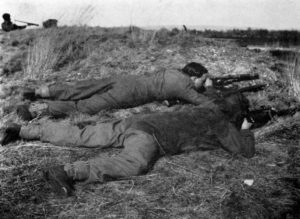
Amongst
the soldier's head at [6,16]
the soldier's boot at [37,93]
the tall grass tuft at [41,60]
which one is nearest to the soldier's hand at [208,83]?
the soldier's boot at [37,93]

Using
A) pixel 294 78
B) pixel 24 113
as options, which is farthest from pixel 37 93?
pixel 294 78

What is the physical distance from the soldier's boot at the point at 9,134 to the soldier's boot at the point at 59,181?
129 centimetres

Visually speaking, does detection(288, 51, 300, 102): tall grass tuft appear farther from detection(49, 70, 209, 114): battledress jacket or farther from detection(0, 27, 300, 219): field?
detection(49, 70, 209, 114): battledress jacket

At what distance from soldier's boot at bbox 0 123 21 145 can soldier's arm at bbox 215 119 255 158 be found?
235 cm

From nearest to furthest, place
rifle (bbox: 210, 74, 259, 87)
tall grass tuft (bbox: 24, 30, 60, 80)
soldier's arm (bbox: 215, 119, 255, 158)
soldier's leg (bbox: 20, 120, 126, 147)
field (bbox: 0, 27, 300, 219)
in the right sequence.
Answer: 1. field (bbox: 0, 27, 300, 219)
2. soldier's leg (bbox: 20, 120, 126, 147)
3. soldier's arm (bbox: 215, 119, 255, 158)
4. rifle (bbox: 210, 74, 259, 87)
5. tall grass tuft (bbox: 24, 30, 60, 80)

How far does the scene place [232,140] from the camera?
4.07m

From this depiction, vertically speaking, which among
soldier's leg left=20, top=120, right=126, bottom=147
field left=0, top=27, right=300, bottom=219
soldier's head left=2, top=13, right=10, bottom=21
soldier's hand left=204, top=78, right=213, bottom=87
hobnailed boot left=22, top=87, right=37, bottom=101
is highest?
soldier's head left=2, top=13, right=10, bottom=21

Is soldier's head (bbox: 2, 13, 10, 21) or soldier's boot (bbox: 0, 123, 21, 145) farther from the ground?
soldier's head (bbox: 2, 13, 10, 21)

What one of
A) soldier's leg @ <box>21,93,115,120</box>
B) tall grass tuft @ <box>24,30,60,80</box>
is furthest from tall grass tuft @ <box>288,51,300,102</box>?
tall grass tuft @ <box>24,30,60,80</box>

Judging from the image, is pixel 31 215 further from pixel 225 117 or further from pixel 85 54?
pixel 85 54

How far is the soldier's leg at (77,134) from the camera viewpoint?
3.90 meters

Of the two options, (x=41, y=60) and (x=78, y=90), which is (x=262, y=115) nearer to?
(x=78, y=90)

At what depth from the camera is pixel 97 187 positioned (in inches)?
130

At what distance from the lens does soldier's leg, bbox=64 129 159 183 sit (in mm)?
3246
